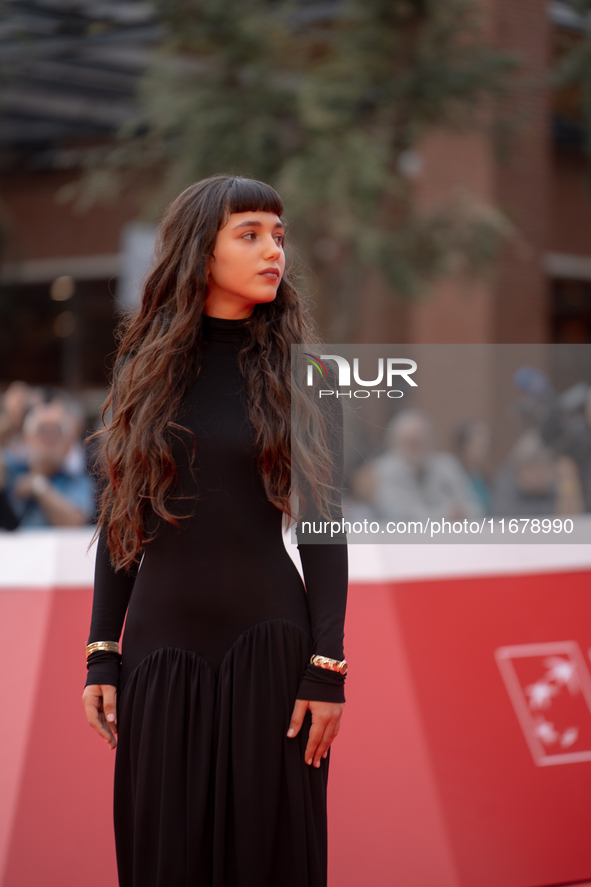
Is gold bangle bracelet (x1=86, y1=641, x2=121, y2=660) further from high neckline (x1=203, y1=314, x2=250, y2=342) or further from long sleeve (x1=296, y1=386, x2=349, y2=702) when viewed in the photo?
high neckline (x1=203, y1=314, x2=250, y2=342)

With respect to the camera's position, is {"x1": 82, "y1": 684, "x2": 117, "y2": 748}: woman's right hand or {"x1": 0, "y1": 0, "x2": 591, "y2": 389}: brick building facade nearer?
{"x1": 82, "y1": 684, "x2": 117, "y2": 748}: woman's right hand

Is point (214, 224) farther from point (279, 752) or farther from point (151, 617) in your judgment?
point (279, 752)

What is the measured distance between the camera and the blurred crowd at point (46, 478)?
17.4 ft

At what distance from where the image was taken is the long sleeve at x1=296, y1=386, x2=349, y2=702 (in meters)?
2.02

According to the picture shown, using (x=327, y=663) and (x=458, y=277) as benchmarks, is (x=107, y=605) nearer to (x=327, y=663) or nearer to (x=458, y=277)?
(x=327, y=663)

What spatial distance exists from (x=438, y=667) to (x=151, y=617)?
4.74ft

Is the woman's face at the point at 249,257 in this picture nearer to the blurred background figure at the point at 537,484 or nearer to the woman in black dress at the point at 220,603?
the woman in black dress at the point at 220,603

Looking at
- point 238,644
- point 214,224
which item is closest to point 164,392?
point 214,224

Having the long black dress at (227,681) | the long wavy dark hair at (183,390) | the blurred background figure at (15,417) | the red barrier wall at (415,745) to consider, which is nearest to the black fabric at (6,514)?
the blurred background figure at (15,417)

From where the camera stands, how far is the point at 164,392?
2094 mm

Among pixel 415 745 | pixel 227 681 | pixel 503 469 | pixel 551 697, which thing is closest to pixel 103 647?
pixel 227 681

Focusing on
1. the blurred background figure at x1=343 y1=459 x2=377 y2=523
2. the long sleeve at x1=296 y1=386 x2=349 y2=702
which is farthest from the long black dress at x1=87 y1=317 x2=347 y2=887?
the blurred background figure at x1=343 y1=459 x2=377 y2=523

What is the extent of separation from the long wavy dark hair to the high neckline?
22 mm

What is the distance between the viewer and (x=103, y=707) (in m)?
2.15
